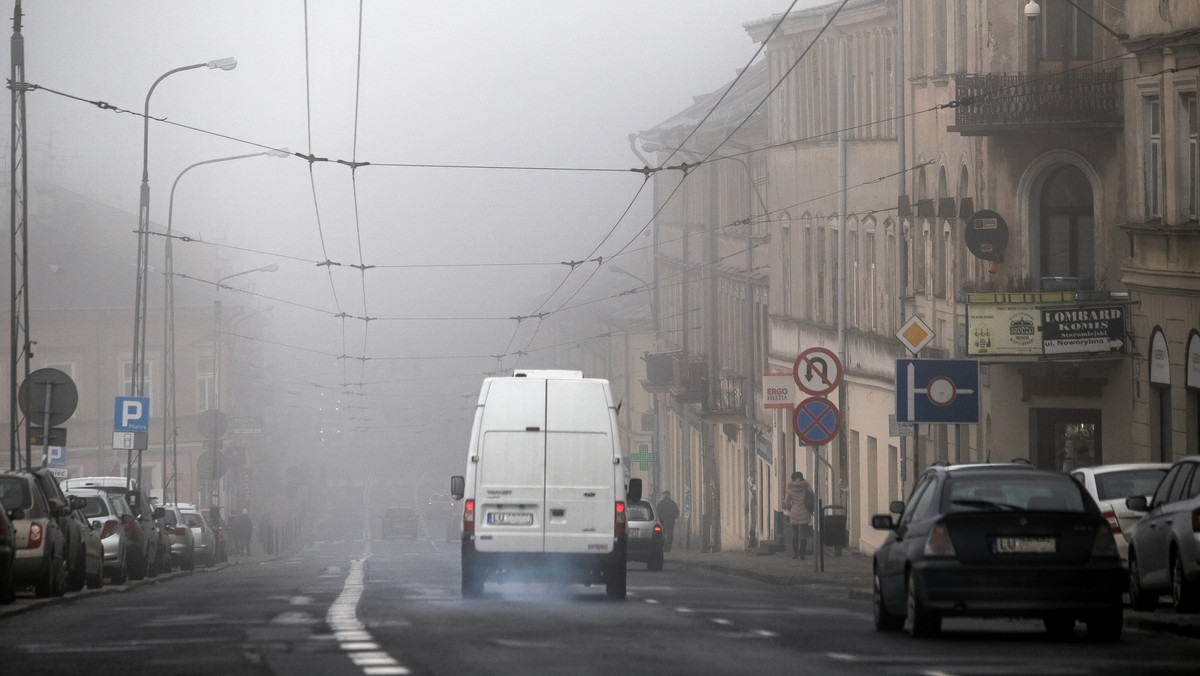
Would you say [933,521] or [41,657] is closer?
[41,657]

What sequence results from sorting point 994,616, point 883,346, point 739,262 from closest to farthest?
point 994,616
point 883,346
point 739,262

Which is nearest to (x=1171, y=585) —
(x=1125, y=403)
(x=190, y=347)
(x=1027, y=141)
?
(x=1125, y=403)

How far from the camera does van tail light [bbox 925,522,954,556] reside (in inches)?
549

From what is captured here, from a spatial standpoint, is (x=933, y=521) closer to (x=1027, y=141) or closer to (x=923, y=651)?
(x=923, y=651)

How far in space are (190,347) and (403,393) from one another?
2121 inches

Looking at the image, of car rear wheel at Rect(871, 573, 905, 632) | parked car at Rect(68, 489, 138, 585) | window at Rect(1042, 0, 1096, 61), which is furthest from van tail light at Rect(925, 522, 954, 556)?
window at Rect(1042, 0, 1096, 61)

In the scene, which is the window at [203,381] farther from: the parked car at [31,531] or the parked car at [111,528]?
the parked car at [31,531]

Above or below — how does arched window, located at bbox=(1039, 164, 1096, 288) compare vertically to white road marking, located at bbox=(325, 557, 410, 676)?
above

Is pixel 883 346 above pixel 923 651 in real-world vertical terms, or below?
above

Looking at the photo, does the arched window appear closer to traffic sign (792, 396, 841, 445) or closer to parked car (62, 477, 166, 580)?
traffic sign (792, 396, 841, 445)

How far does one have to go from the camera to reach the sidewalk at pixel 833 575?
51.4 ft

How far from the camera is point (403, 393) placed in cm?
13612

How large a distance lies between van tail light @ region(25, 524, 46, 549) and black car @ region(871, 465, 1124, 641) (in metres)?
10.7

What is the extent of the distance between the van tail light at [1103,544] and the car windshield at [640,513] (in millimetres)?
21946
